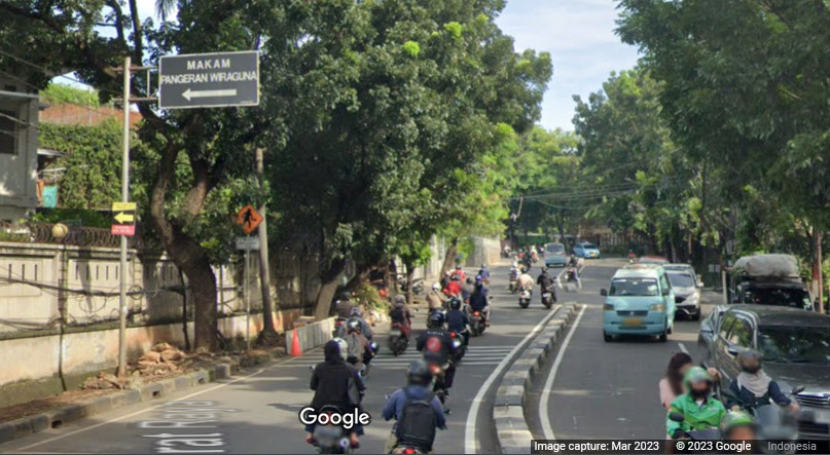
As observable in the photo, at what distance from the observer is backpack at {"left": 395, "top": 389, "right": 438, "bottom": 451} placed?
6.98 m

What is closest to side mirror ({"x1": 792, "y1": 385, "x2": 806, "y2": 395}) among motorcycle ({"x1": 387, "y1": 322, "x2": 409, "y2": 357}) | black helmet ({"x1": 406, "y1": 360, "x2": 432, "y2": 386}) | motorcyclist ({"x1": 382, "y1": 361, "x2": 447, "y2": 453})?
motorcyclist ({"x1": 382, "y1": 361, "x2": 447, "y2": 453})

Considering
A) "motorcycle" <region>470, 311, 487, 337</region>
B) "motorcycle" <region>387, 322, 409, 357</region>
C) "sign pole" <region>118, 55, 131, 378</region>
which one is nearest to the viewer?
"sign pole" <region>118, 55, 131, 378</region>

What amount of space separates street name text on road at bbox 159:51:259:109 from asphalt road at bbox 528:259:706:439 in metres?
7.59

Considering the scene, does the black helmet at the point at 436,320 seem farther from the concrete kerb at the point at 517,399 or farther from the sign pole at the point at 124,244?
the sign pole at the point at 124,244

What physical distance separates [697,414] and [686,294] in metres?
23.3

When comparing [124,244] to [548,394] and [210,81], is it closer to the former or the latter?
[210,81]

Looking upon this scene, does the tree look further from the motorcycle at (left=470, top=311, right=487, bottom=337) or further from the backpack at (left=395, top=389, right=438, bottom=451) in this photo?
the backpack at (left=395, top=389, right=438, bottom=451)

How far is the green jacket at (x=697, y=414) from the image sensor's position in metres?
7.31

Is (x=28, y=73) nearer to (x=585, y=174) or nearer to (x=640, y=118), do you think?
(x=640, y=118)

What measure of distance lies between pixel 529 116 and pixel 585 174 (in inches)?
1405

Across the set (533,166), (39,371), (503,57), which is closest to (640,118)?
(533,166)

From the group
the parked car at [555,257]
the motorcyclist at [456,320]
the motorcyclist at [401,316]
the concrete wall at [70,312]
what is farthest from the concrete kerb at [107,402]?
the parked car at [555,257]

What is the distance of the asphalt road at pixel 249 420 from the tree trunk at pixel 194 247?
1.83 metres

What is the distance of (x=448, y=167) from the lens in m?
29.4
